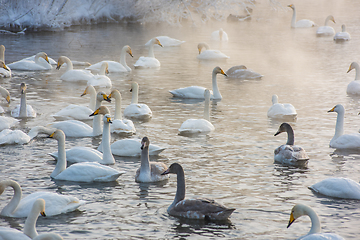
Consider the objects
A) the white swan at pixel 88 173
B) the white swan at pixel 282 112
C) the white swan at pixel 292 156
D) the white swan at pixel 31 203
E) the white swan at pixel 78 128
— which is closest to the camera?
the white swan at pixel 31 203

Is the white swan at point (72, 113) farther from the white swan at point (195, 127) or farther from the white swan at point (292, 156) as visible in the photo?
the white swan at point (292, 156)

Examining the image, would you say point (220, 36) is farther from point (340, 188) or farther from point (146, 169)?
point (340, 188)

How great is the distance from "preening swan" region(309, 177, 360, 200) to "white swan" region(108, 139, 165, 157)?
3372mm

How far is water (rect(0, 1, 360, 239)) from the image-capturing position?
716 cm

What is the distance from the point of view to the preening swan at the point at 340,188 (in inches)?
317

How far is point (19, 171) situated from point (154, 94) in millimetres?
8408

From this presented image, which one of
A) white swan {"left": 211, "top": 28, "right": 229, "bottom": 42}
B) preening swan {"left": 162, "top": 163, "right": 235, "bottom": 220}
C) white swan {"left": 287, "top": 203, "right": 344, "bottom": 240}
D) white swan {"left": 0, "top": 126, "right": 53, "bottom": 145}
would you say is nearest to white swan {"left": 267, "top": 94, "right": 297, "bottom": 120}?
white swan {"left": 0, "top": 126, "right": 53, "bottom": 145}

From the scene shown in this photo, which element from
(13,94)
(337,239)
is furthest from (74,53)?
(337,239)

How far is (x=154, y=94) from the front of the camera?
17.0m

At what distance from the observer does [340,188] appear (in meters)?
8.09

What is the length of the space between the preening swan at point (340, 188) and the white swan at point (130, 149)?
337 cm

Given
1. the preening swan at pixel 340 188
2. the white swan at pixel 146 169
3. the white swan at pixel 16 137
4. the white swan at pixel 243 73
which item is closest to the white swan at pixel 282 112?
the preening swan at pixel 340 188

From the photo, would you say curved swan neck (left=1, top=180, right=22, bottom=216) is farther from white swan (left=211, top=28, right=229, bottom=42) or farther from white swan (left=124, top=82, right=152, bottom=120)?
white swan (left=211, top=28, right=229, bottom=42)

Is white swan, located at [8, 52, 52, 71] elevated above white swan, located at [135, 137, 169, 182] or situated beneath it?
elevated above
